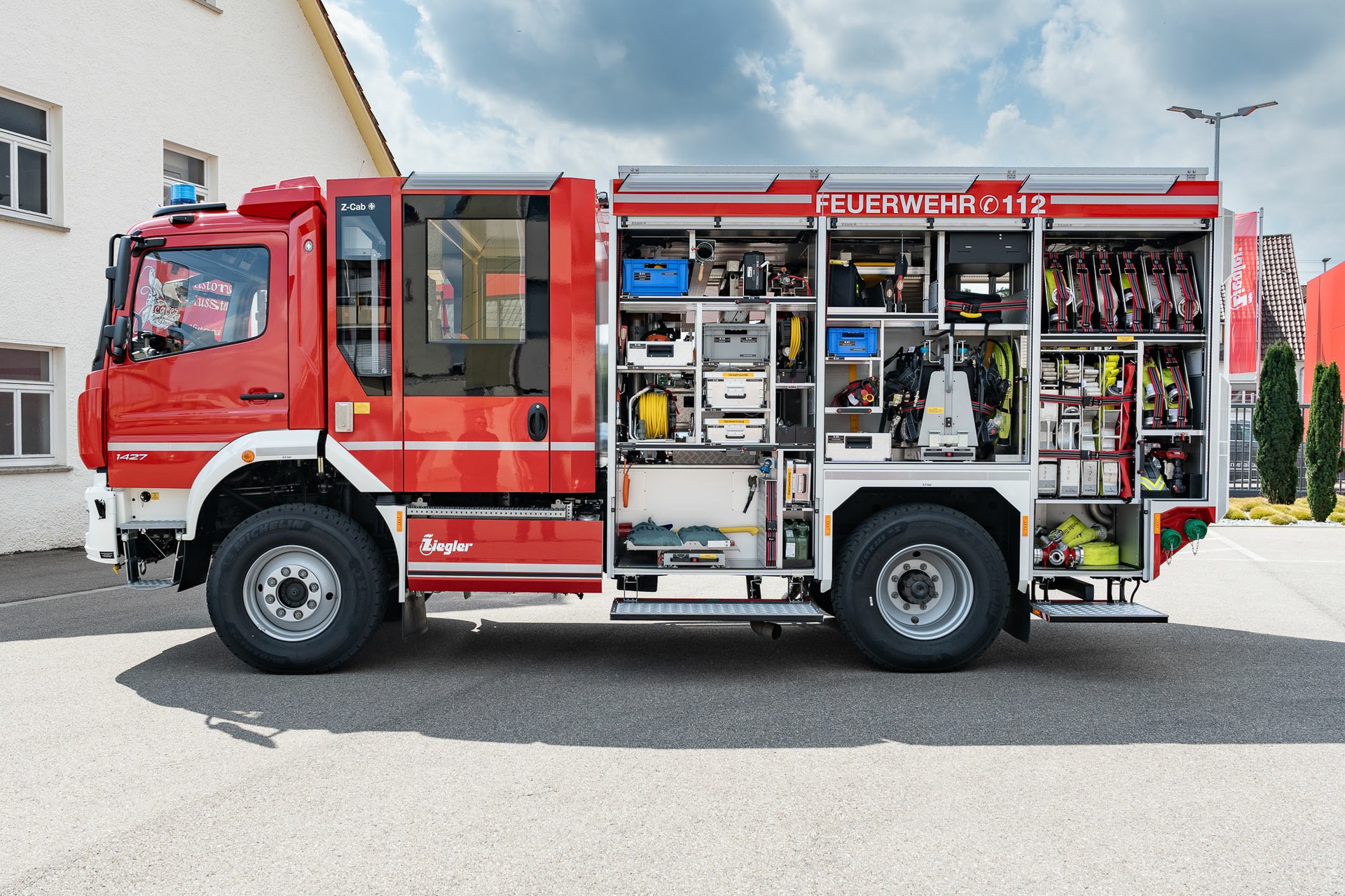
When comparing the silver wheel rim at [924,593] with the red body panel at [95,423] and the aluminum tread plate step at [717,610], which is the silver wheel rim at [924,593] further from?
the red body panel at [95,423]

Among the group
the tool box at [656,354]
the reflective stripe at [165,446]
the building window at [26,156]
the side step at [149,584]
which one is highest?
the building window at [26,156]

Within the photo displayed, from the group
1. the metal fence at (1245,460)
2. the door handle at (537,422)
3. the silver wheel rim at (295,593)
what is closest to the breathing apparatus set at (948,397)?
the door handle at (537,422)

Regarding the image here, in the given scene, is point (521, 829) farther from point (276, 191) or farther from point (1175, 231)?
point (1175, 231)

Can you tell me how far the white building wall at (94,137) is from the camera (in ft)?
36.1

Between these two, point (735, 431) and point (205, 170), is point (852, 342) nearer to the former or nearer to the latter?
point (735, 431)

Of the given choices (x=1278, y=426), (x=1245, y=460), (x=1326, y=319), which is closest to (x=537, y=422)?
(x=1278, y=426)

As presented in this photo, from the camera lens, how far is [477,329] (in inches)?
218

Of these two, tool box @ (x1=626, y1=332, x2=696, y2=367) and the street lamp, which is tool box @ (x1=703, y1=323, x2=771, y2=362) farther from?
the street lamp

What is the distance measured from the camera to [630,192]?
550cm

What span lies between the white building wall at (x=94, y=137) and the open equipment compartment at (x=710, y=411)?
371 inches

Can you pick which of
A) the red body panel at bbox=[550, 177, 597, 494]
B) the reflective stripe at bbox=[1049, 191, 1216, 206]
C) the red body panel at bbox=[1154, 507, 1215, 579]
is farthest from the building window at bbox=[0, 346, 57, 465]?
the red body panel at bbox=[1154, 507, 1215, 579]

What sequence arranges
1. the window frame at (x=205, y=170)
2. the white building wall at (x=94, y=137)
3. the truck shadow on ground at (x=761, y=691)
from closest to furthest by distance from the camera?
the truck shadow on ground at (x=761, y=691)
the white building wall at (x=94, y=137)
the window frame at (x=205, y=170)

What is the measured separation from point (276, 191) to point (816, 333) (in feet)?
11.7

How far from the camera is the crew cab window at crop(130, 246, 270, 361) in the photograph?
220 inches
